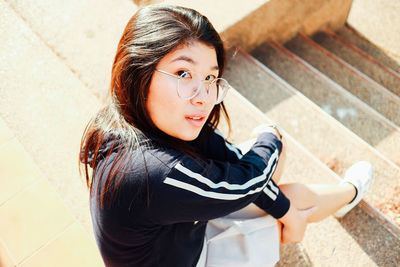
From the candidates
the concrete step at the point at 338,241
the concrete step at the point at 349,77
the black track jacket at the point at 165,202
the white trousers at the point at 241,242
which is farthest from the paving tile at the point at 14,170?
the concrete step at the point at 349,77

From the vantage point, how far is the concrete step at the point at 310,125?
2607 mm

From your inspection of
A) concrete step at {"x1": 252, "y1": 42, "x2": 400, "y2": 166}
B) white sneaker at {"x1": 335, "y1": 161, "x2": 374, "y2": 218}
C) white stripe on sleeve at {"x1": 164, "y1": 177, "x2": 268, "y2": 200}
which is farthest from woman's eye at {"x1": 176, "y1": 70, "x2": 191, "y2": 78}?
concrete step at {"x1": 252, "y1": 42, "x2": 400, "y2": 166}

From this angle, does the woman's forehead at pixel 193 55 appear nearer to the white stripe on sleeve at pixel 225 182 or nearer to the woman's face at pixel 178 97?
the woman's face at pixel 178 97

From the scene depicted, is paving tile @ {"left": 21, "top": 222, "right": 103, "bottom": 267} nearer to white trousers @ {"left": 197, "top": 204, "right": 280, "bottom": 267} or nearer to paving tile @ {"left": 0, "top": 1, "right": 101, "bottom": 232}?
paving tile @ {"left": 0, "top": 1, "right": 101, "bottom": 232}

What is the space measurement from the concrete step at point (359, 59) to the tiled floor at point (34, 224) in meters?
3.90

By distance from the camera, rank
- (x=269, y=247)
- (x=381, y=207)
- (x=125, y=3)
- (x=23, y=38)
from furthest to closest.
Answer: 1. (x=125, y=3)
2. (x=23, y=38)
3. (x=381, y=207)
4. (x=269, y=247)

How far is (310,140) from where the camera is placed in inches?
110

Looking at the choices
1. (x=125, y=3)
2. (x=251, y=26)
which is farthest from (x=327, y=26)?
(x=125, y=3)

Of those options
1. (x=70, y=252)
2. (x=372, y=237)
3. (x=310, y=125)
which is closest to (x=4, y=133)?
(x=70, y=252)

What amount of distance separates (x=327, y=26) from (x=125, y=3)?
2930 millimetres

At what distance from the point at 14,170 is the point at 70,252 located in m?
0.71

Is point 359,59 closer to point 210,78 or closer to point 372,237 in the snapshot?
point 372,237

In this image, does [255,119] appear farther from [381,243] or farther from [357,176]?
[381,243]

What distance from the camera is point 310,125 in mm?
2846
